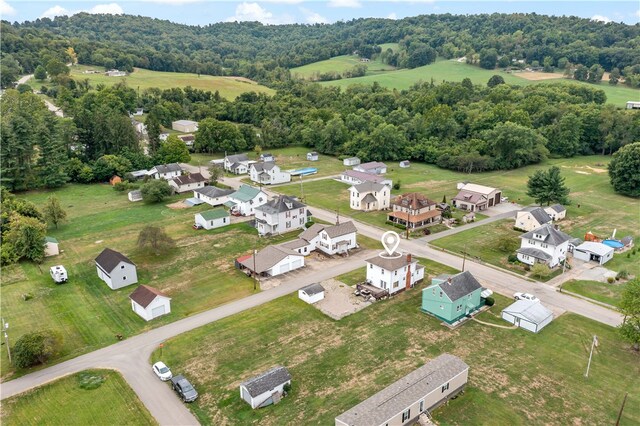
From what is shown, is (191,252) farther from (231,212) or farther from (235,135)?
(235,135)

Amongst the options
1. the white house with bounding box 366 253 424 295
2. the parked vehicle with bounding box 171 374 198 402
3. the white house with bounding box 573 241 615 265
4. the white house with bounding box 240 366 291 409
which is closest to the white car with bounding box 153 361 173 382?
the parked vehicle with bounding box 171 374 198 402

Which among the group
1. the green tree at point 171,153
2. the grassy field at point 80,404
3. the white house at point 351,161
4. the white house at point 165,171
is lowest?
the grassy field at point 80,404

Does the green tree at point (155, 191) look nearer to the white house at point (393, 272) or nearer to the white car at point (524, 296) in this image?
the white house at point (393, 272)

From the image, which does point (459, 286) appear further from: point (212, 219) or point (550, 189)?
point (550, 189)

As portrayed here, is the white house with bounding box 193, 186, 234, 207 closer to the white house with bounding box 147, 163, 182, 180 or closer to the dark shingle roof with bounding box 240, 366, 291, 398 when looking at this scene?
the white house with bounding box 147, 163, 182, 180

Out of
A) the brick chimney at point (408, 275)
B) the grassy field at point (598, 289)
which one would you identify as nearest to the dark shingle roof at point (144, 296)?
the brick chimney at point (408, 275)
